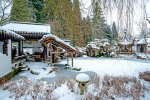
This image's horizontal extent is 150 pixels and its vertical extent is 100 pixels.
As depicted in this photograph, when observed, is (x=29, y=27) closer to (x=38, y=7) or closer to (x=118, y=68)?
(x=38, y=7)

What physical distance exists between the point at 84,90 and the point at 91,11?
2942mm

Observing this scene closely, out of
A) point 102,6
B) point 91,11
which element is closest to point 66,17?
point 91,11

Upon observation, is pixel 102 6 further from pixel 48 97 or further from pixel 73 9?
pixel 48 97

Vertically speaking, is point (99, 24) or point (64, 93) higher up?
point (99, 24)

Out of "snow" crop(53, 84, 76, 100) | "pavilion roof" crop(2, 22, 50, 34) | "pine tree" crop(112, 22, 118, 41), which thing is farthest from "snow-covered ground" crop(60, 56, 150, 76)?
"pavilion roof" crop(2, 22, 50, 34)

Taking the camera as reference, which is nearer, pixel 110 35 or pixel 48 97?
pixel 110 35

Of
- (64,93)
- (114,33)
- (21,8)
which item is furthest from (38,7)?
(64,93)

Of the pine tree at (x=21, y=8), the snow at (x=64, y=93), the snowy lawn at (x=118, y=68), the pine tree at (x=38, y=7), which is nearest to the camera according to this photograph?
the pine tree at (x=38, y=7)

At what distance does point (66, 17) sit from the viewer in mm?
1291

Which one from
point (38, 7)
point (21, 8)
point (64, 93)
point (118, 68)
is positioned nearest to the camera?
point (38, 7)

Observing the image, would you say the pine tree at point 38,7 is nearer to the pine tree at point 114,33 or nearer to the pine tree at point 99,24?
the pine tree at point 99,24

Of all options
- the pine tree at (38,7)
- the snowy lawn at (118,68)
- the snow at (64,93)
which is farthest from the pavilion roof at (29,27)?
the snow at (64,93)

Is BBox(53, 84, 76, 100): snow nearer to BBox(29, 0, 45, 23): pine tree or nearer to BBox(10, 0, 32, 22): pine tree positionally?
BBox(29, 0, 45, 23): pine tree

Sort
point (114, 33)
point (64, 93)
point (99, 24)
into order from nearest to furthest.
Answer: point (99, 24) → point (114, 33) → point (64, 93)
